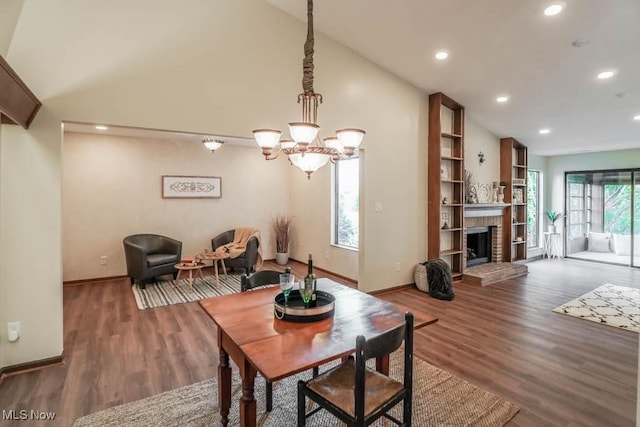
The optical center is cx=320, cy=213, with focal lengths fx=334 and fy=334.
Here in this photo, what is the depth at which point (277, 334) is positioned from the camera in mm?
1774

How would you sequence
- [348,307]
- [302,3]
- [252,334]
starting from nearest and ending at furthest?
[252,334] → [348,307] → [302,3]

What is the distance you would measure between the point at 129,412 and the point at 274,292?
1250 millimetres

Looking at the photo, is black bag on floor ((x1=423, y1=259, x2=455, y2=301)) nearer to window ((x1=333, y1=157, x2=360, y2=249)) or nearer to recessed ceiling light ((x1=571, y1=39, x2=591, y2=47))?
window ((x1=333, y1=157, x2=360, y2=249))

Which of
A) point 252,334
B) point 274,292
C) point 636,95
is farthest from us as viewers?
point 636,95

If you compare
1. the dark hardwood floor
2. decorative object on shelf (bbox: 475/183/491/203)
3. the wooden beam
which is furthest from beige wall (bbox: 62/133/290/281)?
decorative object on shelf (bbox: 475/183/491/203)

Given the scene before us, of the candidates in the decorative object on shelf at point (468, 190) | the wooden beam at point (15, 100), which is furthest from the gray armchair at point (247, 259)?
the decorative object on shelf at point (468, 190)

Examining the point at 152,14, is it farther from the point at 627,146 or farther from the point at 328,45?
the point at 627,146

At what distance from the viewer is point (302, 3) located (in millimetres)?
3793

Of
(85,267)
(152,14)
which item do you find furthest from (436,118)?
(85,267)

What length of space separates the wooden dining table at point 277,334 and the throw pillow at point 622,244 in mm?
8019

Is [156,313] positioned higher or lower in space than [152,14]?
lower

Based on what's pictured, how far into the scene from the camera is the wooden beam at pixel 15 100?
6.35ft

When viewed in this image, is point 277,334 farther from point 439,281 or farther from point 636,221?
point 636,221

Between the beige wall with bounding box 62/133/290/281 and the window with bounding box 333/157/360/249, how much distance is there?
6.32ft
